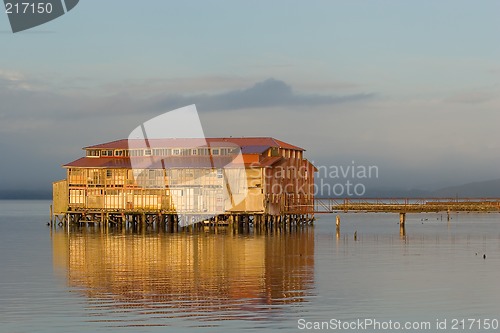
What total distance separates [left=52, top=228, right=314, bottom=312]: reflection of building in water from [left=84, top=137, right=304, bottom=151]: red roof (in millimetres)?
14099

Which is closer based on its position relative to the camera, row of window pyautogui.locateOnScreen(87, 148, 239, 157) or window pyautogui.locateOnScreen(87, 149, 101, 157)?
row of window pyautogui.locateOnScreen(87, 148, 239, 157)

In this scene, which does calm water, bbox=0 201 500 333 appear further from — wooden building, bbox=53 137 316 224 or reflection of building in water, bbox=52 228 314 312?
wooden building, bbox=53 137 316 224

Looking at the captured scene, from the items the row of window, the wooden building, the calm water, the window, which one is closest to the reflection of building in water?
the calm water

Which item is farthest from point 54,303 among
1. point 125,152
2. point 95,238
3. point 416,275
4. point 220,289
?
point 125,152

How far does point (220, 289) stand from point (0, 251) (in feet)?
108

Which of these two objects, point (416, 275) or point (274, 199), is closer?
point (416, 275)

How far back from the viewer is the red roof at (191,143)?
97.0 meters

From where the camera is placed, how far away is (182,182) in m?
92.1

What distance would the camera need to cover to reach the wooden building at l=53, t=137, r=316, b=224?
91250 mm

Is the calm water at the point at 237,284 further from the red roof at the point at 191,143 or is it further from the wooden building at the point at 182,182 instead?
the red roof at the point at 191,143

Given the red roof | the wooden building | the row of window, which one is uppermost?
the red roof

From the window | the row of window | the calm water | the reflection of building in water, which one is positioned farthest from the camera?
the window

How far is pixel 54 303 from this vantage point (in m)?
40.3

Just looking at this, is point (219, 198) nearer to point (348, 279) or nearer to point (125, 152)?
point (125, 152)
